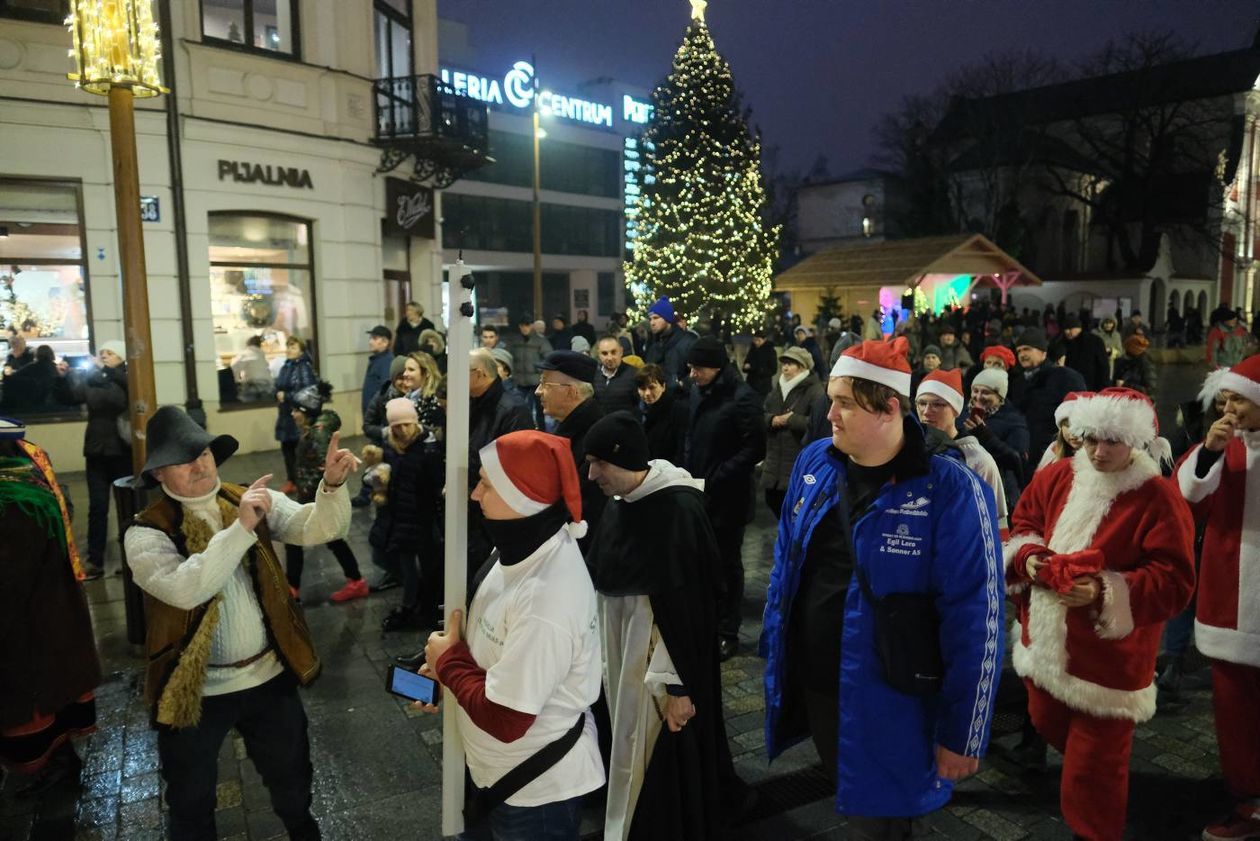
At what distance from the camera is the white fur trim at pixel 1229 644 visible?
3.59m

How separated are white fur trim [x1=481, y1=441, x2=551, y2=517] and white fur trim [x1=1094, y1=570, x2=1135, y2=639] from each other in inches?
86.5

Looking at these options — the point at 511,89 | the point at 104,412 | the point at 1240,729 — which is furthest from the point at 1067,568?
the point at 511,89

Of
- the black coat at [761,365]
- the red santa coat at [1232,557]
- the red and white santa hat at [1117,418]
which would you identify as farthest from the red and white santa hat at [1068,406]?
the black coat at [761,365]

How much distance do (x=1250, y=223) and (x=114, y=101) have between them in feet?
198

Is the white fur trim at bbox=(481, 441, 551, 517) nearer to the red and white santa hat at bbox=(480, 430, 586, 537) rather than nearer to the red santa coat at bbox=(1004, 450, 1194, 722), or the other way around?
the red and white santa hat at bbox=(480, 430, 586, 537)

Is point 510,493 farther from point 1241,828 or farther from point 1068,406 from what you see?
point 1241,828

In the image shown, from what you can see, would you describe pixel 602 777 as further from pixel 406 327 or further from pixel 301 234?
pixel 301 234

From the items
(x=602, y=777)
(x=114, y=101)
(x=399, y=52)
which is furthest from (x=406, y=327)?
(x=602, y=777)

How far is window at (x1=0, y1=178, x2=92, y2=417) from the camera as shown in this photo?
1143 cm

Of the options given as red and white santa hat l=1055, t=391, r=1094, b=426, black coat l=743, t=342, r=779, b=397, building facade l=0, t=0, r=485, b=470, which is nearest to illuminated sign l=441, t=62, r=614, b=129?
building facade l=0, t=0, r=485, b=470

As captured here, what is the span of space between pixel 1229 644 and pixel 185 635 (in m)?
4.28

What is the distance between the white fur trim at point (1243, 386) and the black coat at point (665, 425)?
339 centimetres

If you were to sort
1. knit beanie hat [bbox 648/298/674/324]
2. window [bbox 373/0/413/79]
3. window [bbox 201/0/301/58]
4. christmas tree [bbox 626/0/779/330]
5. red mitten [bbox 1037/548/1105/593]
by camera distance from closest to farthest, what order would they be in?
red mitten [bbox 1037/548/1105/593] → knit beanie hat [bbox 648/298/674/324] → window [bbox 201/0/301/58] → window [bbox 373/0/413/79] → christmas tree [bbox 626/0/779/330]

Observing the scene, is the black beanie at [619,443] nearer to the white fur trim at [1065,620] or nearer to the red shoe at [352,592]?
the white fur trim at [1065,620]
